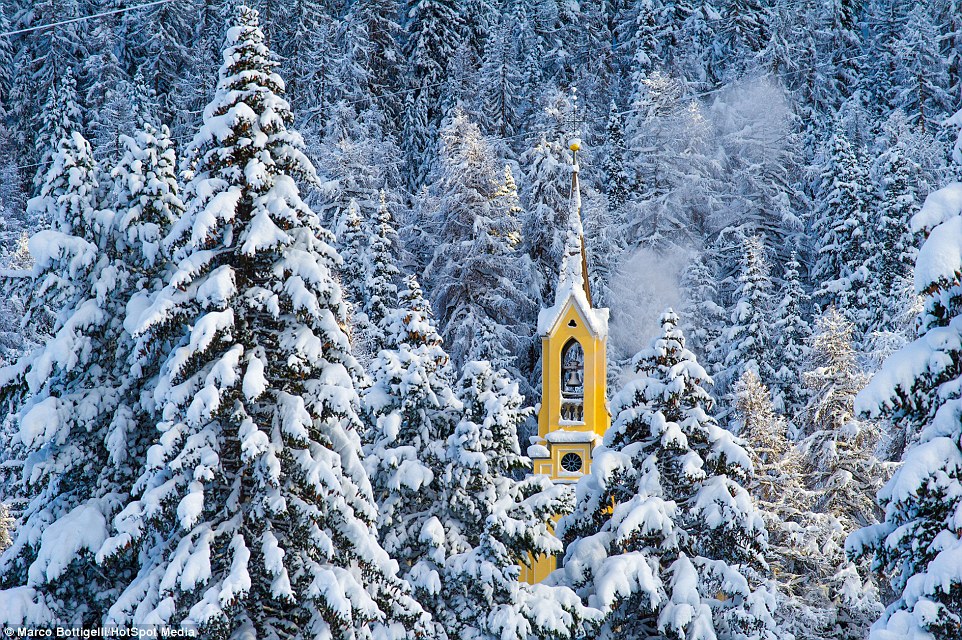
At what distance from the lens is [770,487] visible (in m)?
26.4

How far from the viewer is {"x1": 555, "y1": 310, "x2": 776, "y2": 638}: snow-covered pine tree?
60.0 feet

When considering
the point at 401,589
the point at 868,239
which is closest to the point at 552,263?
the point at 868,239

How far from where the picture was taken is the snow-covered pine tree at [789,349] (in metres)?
39.0

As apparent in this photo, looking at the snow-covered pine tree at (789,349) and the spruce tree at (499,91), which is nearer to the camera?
the snow-covered pine tree at (789,349)

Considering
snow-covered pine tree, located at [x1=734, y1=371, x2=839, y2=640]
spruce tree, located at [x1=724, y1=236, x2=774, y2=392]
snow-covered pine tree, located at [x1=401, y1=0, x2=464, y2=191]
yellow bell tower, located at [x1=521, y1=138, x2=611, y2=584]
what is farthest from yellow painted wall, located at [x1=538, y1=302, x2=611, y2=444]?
snow-covered pine tree, located at [x1=401, y1=0, x2=464, y2=191]

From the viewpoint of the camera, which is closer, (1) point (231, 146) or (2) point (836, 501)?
(1) point (231, 146)

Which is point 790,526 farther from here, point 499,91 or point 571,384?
point 499,91

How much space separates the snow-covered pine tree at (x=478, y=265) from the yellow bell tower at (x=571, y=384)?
27.7 ft

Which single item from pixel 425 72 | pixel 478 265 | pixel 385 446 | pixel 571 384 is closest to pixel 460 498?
pixel 385 446

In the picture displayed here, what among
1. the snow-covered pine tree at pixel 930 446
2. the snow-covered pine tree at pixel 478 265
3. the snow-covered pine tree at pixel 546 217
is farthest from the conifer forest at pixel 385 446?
the snow-covered pine tree at pixel 546 217

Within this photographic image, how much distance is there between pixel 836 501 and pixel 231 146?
17.9 meters

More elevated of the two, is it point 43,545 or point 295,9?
point 295,9

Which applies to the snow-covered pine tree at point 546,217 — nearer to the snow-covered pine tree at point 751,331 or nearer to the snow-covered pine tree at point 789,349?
the snow-covered pine tree at point 751,331

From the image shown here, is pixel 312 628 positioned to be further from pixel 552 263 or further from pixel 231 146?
pixel 552 263
